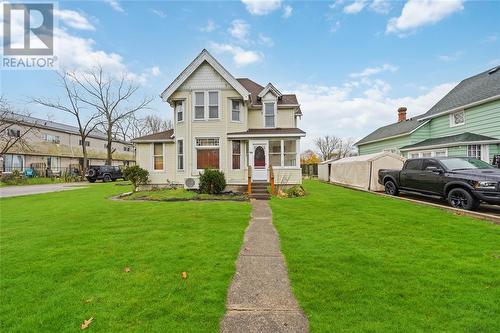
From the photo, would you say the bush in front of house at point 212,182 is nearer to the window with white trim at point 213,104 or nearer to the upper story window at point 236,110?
the window with white trim at point 213,104

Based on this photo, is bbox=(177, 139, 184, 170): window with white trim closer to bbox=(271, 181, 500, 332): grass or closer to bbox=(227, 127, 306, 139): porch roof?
bbox=(227, 127, 306, 139): porch roof

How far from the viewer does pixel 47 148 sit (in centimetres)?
3512

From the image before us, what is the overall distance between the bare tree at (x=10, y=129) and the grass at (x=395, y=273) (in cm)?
3407

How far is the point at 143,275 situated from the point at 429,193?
Answer: 11308 millimetres

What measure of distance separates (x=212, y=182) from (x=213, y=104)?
5014 millimetres

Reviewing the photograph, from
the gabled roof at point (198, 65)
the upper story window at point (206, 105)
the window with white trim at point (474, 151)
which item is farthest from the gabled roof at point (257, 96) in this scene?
the window with white trim at point (474, 151)

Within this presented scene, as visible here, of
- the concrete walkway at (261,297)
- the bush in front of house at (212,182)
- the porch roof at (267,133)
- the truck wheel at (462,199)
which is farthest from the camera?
the porch roof at (267,133)

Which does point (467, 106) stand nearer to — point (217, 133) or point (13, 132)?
point (217, 133)

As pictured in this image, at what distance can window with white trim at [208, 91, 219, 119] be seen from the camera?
15242 millimetres

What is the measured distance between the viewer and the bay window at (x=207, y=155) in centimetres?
1534

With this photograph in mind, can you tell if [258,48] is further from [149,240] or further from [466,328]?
[466,328]

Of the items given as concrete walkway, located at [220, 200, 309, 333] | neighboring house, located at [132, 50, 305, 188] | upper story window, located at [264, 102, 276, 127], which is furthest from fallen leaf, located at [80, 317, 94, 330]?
upper story window, located at [264, 102, 276, 127]

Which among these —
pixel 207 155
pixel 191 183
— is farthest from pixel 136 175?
pixel 207 155

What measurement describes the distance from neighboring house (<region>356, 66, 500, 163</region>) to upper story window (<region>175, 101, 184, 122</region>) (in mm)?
16660
